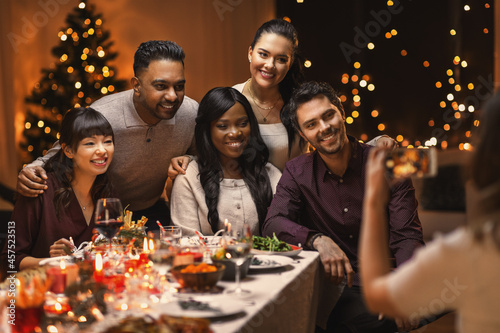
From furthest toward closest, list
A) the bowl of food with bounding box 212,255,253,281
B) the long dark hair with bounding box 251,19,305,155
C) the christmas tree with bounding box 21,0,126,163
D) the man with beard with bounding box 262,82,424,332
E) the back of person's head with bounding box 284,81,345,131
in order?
the christmas tree with bounding box 21,0,126,163 → the long dark hair with bounding box 251,19,305,155 → the back of person's head with bounding box 284,81,345,131 → the man with beard with bounding box 262,82,424,332 → the bowl of food with bounding box 212,255,253,281

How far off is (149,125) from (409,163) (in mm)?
2149

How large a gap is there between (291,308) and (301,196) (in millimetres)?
1064

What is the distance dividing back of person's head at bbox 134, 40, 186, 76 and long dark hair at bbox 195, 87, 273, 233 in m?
0.30

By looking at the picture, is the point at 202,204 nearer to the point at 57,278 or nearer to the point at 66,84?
the point at 57,278

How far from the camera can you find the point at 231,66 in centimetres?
653

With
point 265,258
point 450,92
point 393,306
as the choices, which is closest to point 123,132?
point 265,258

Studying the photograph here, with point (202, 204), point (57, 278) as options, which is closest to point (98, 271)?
point (57, 278)

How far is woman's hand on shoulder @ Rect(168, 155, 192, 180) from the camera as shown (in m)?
2.97

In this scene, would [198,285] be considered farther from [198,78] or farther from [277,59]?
[198,78]

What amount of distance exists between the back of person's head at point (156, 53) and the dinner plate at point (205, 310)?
6.22ft

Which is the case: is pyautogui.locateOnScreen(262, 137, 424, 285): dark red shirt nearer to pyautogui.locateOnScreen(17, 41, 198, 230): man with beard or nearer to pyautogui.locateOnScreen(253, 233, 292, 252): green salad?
pyautogui.locateOnScreen(253, 233, 292, 252): green salad

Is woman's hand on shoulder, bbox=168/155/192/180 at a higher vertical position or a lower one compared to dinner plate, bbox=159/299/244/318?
higher

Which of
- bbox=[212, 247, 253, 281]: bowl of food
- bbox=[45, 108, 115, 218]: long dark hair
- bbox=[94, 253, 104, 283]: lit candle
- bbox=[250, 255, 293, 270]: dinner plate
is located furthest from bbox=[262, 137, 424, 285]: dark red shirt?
bbox=[94, 253, 104, 283]: lit candle

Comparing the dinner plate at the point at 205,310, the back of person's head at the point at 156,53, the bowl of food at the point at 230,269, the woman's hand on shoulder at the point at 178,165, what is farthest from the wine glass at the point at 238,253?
the back of person's head at the point at 156,53
